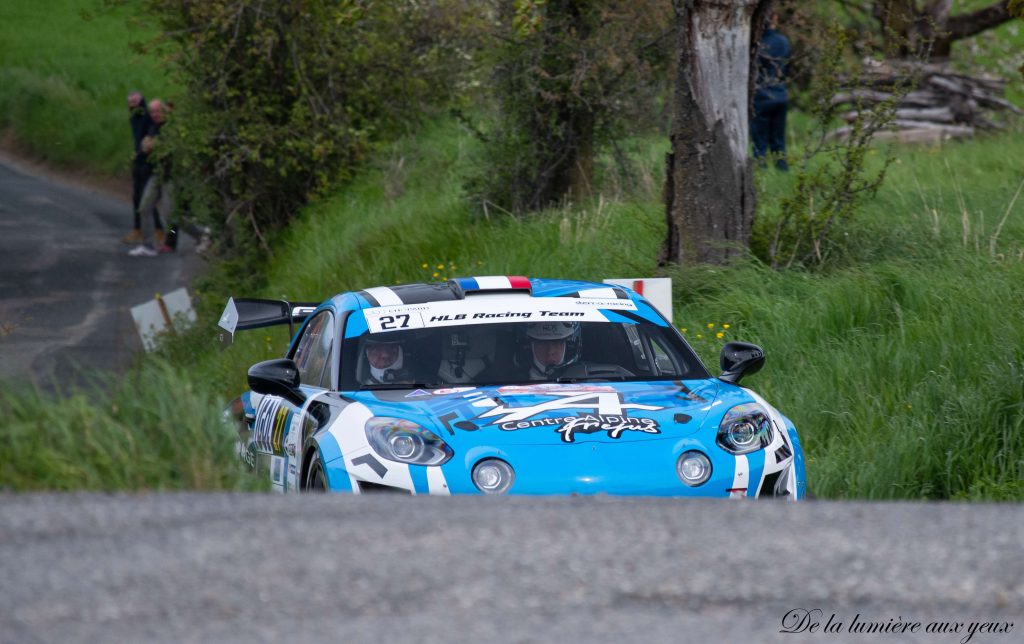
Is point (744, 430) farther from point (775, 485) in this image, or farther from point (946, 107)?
point (946, 107)

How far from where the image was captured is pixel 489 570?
4164mm

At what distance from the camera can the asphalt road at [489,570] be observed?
149 inches

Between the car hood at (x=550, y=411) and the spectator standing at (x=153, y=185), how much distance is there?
15593 millimetres

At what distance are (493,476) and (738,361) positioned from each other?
6.43ft

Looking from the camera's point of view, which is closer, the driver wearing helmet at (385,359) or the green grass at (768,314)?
the green grass at (768,314)

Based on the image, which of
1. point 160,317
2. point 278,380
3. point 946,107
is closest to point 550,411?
point 278,380

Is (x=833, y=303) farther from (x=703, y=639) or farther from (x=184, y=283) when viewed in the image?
(x=184, y=283)

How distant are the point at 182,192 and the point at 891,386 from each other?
614 inches

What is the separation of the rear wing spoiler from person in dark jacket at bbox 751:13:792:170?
8673mm

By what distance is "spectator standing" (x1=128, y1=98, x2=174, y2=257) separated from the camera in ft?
75.0

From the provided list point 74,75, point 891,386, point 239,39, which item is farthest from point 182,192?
point 74,75

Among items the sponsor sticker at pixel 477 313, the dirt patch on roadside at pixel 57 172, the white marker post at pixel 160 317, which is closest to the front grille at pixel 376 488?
the sponsor sticker at pixel 477 313

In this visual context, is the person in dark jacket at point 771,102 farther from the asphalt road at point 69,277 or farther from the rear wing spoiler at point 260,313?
the rear wing spoiler at point 260,313

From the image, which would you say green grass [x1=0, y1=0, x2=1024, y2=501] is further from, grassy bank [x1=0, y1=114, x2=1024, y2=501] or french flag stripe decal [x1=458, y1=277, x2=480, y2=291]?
french flag stripe decal [x1=458, y1=277, x2=480, y2=291]
